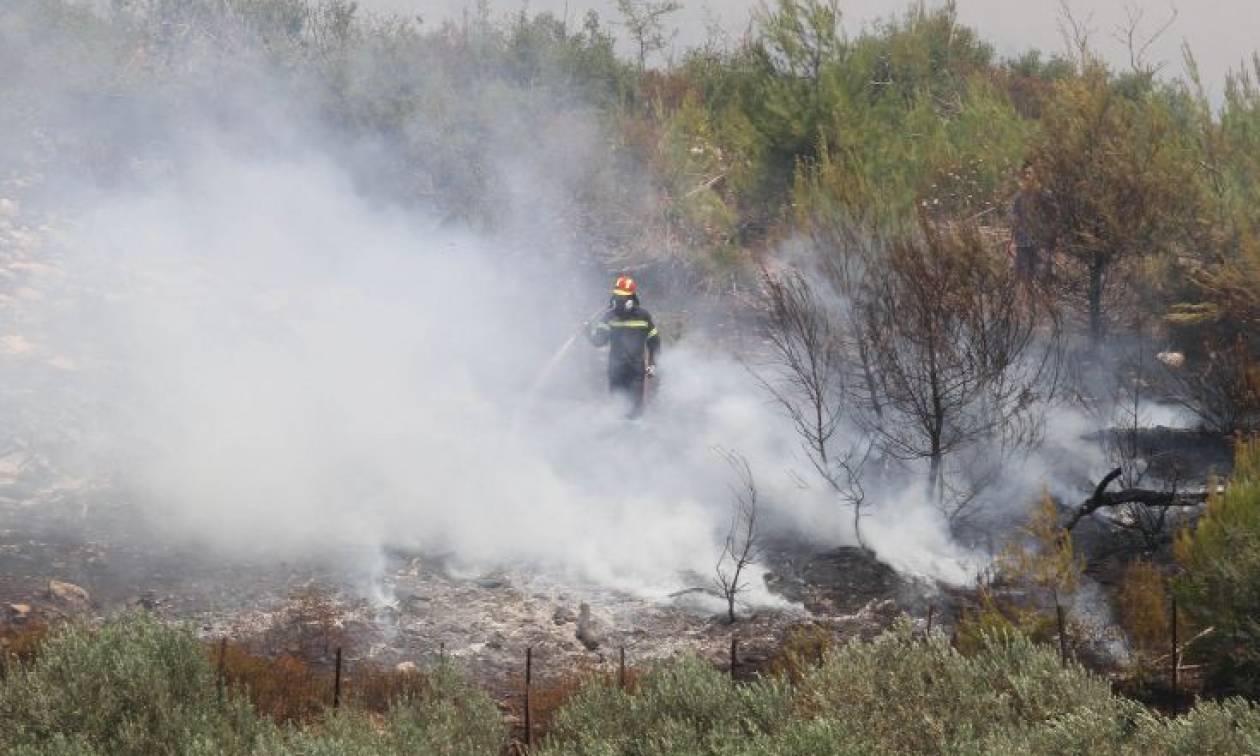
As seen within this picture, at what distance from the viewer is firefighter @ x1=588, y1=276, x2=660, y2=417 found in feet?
47.8

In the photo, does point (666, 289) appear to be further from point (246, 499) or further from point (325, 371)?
point (246, 499)

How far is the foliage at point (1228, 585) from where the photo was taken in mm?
8695

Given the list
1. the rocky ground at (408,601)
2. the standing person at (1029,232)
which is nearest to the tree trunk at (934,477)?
the rocky ground at (408,601)

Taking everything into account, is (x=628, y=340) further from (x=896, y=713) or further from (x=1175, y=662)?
(x=896, y=713)

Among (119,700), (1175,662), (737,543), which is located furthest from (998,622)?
(119,700)

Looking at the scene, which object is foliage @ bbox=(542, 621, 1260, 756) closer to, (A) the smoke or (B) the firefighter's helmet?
(A) the smoke

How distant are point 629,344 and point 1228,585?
744 cm

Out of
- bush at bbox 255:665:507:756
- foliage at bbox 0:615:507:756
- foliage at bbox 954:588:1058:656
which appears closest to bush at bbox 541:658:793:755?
bush at bbox 255:665:507:756

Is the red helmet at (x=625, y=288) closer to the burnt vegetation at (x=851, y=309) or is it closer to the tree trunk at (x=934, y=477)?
the burnt vegetation at (x=851, y=309)

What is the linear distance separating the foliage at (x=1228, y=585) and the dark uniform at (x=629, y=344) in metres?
6.59

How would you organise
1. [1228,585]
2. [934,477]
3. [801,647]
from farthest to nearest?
[934,477]
[801,647]
[1228,585]

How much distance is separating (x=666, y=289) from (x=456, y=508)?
958 centimetres

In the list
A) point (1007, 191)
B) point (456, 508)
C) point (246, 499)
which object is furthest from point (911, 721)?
point (1007, 191)

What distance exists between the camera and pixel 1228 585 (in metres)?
8.93
